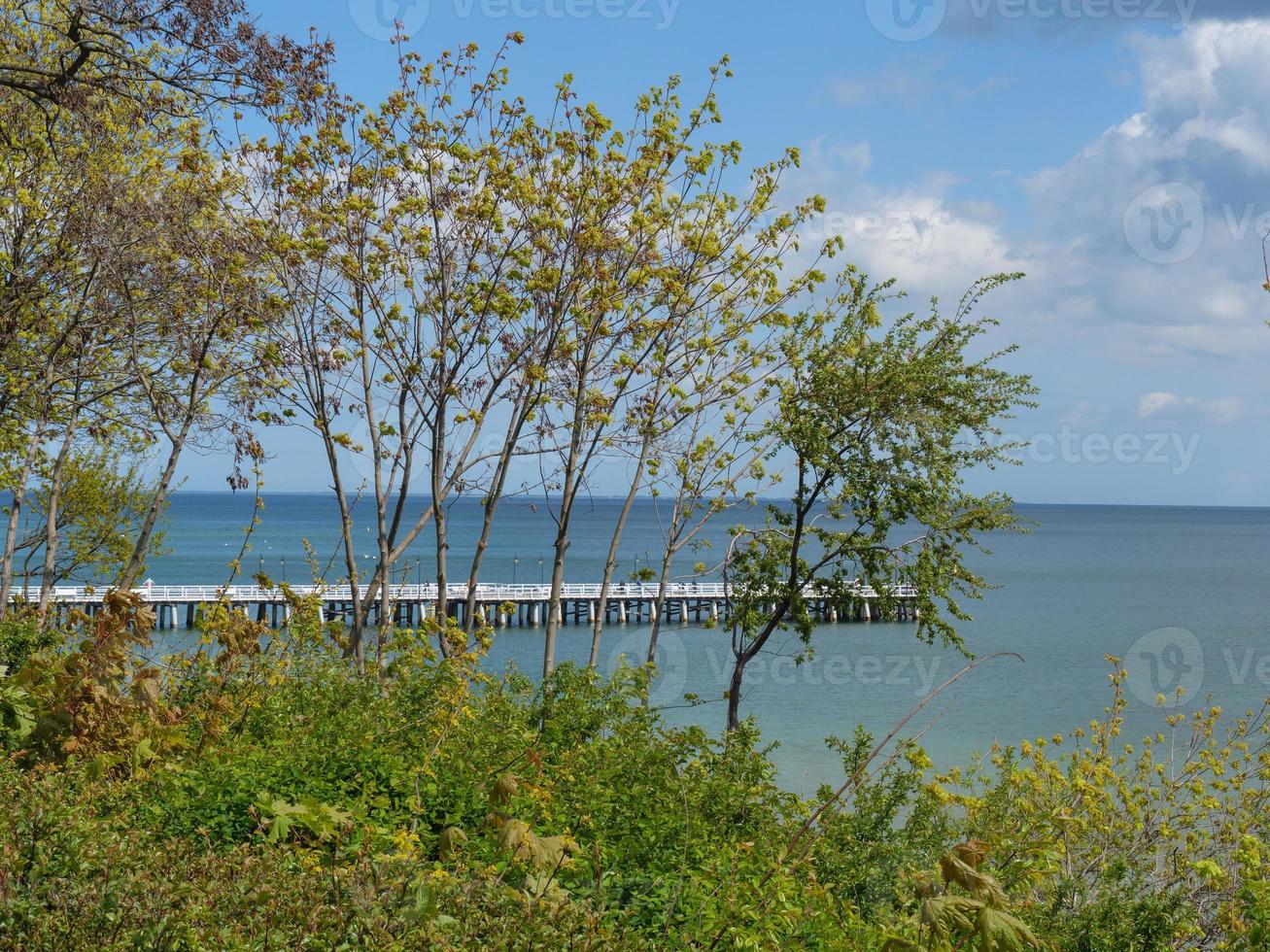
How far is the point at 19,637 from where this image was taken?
9.03 metres

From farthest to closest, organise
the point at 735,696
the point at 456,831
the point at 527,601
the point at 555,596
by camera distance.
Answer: the point at 527,601 < the point at 735,696 < the point at 555,596 < the point at 456,831

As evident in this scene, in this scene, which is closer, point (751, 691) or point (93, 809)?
point (93, 809)

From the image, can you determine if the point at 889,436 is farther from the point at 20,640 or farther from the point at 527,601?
the point at 527,601

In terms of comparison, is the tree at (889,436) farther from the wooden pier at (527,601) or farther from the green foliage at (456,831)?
the wooden pier at (527,601)

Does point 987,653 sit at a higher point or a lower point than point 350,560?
lower

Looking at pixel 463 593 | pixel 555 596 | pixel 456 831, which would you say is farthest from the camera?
pixel 463 593

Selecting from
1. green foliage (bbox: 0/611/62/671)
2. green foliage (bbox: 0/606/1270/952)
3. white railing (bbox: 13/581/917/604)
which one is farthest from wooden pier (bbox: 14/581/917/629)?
green foliage (bbox: 0/606/1270/952)

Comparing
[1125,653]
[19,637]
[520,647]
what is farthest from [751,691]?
[19,637]

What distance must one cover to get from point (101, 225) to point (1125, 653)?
44.6 metres

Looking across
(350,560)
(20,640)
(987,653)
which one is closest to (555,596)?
(350,560)

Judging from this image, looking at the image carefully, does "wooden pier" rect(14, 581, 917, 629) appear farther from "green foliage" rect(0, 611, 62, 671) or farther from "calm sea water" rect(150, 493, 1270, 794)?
"green foliage" rect(0, 611, 62, 671)

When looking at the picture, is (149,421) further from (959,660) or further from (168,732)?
(959,660)

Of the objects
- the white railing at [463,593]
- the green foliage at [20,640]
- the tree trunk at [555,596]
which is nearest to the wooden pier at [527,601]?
the white railing at [463,593]

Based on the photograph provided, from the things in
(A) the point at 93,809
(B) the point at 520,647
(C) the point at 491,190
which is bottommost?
(B) the point at 520,647
